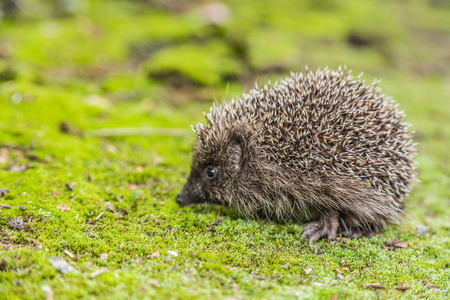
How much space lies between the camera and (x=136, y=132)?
8305 mm

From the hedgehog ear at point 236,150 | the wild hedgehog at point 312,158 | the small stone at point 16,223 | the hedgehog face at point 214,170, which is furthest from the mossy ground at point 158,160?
the hedgehog ear at point 236,150

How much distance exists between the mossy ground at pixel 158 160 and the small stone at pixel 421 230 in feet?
0.43

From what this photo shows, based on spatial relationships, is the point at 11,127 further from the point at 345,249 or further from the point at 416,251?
the point at 416,251

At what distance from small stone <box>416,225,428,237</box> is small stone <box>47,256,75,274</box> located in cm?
508

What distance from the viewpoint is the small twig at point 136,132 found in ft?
26.1

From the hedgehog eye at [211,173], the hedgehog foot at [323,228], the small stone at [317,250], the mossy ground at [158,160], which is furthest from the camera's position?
the hedgehog eye at [211,173]

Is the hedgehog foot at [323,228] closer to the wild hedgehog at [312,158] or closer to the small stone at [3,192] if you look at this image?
the wild hedgehog at [312,158]

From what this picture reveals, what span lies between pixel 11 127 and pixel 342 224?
20.4ft

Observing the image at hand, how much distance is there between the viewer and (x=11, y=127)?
7340 millimetres

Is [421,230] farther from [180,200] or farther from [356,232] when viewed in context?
[180,200]

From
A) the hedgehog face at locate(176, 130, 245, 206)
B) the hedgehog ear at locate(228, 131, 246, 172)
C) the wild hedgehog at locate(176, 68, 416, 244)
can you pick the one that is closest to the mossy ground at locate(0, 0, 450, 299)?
the hedgehog face at locate(176, 130, 245, 206)

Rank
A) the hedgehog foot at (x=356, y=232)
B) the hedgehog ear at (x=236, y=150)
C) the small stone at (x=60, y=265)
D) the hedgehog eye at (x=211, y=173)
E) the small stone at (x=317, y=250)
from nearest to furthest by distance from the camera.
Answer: the small stone at (x=60, y=265) → the small stone at (x=317, y=250) → the hedgehog foot at (x=356, y=232) → the hedgehog ear at (x=236, y=150) → the hedgehog eye at (x=211, y=173)

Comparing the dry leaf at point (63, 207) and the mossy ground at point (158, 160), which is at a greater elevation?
the mossy ground at point (158, 160)

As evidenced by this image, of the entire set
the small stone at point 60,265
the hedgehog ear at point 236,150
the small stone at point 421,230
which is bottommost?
the small stone at point 60,265
